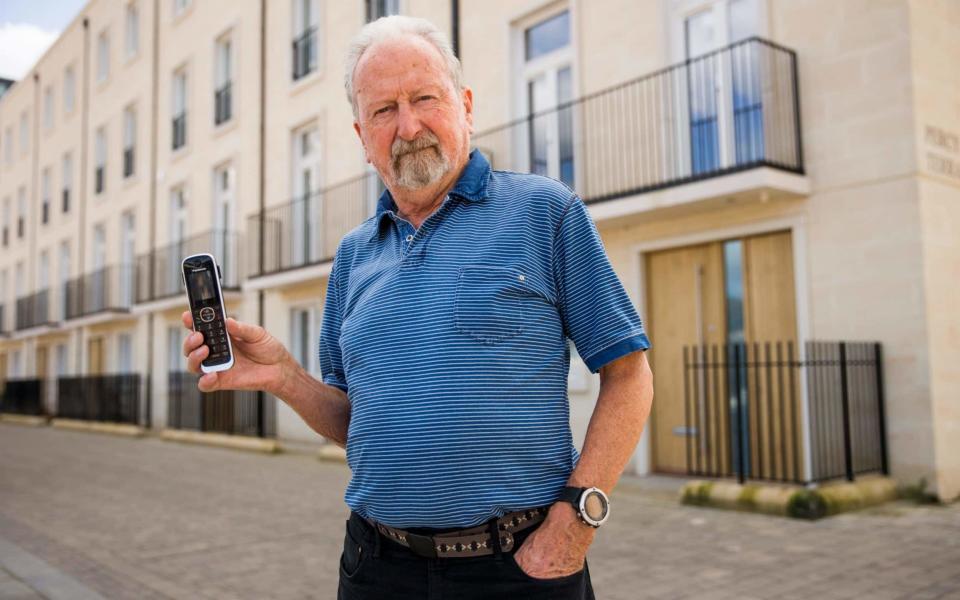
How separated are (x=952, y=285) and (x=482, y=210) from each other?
7447 mm

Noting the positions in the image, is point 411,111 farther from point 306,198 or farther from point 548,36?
point 306,198

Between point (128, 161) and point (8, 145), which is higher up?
point (8, 145)

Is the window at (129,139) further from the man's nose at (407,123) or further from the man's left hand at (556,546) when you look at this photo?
the man's left hand at (556,546)

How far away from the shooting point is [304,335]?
16.2 m

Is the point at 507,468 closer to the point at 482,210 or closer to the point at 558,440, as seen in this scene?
the point at 558,440

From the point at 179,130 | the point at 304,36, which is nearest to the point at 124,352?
the point at 179,130

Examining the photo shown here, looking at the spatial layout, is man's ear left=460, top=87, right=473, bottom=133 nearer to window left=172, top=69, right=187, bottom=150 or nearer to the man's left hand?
the man's left hand

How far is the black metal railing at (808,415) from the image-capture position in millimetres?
7621

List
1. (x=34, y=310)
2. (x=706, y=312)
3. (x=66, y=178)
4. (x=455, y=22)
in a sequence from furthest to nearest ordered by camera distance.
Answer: (x=34, y=310) < (x=66, y=178) < (x=455, y=22) < (x=706, y=312)

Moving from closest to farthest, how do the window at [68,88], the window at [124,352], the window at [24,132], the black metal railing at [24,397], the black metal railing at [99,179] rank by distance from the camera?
the window at [124,352], the black metal railing at [99,179], the black metal railing at [24,397], the window at [68,88], the window at [24,132]

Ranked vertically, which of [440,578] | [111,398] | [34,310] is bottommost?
[111,398]

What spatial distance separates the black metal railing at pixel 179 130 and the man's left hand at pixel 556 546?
2071cm

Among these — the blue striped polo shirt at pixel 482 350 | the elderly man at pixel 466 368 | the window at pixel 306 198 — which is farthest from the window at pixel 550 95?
the blue striped polo shirt at pixel 482 350

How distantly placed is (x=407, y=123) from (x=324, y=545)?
16.7 ft
